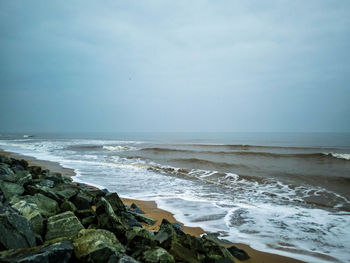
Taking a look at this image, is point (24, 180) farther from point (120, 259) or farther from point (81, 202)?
point (120, 259)

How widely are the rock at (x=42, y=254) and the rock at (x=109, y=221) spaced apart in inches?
39.6

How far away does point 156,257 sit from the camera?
8.28ft

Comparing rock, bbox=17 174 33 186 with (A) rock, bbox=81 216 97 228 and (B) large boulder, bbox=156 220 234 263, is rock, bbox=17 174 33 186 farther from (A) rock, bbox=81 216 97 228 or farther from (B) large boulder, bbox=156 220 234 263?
(B) large boulder, bbox=156 220 234 263

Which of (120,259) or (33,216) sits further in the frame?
(33,216)

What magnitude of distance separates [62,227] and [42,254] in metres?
1.10

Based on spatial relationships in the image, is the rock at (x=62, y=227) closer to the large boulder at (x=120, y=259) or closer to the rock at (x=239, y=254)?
the large boulder at (x=120, y=259)

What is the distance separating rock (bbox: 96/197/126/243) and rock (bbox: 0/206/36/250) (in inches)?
41.1

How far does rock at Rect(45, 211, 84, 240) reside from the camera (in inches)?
119

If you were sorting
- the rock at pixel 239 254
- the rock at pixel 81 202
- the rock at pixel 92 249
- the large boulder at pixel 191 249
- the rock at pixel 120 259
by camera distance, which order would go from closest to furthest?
the rock at pixel 120 259 → the rock at pixel 92 249 → the large boulder at pixel 191 249 → the rock at pixel 239 254 → the rock at pixel 81 202

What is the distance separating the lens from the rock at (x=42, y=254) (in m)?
2.04

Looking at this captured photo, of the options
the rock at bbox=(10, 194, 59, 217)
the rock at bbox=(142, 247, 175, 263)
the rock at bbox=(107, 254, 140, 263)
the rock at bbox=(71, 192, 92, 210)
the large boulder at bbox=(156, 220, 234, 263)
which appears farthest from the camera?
the rock at bbox=(71, 192, 92, 210)

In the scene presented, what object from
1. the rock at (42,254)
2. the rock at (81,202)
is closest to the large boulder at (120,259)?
the rock at (42,254)

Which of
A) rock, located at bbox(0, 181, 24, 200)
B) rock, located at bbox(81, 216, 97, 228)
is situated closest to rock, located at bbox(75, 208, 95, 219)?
rock, located at bbox(81, 216, 97, 228)

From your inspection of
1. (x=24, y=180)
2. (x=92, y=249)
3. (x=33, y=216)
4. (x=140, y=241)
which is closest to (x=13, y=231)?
(x=33, y=216)
